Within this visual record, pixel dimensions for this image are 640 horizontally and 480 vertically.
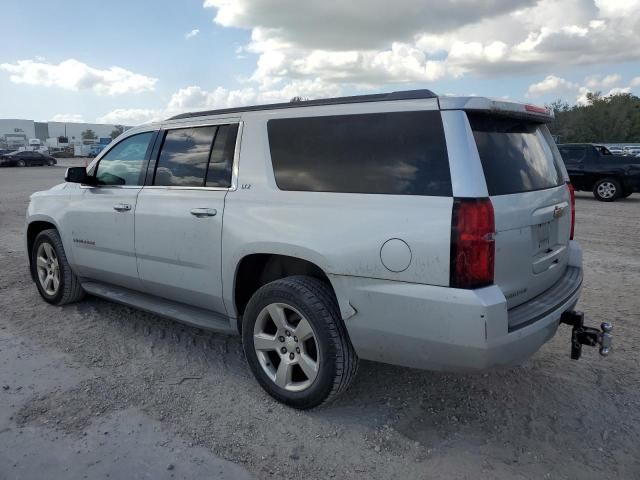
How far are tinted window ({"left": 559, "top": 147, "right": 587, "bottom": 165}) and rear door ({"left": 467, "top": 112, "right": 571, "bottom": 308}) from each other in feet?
42.1

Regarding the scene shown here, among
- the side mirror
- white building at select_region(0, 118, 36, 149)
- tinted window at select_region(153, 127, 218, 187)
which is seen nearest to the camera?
tinted window at select_region(153, 127, 218, 187)

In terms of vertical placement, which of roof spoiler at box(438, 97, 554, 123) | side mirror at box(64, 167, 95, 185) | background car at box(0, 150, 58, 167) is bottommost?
side mirror at box(64, 167, 95, 185)

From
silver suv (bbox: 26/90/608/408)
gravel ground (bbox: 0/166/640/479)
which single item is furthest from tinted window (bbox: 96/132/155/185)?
gravel ground (bbox: 0/166/640/479)

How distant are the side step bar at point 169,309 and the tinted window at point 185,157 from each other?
93 cm

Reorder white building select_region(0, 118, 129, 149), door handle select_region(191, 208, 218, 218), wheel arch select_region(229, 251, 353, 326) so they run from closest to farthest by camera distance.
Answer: wheel arch select_region(229, 251, 353, 326)
door handle select_region(191, 208, 218, 218)
white building select_region(0, 118, 129, 149)

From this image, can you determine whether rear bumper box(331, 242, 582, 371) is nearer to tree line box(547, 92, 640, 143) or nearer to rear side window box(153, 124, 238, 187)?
rear side window box(153, 124, 238, 187)

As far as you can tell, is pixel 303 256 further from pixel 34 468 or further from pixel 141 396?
pixel 34 468

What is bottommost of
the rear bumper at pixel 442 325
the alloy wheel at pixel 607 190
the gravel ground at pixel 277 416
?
the gravel ground at pixel 277 416

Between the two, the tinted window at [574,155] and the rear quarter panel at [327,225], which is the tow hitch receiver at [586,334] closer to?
the rear quarter panel at [327,225]

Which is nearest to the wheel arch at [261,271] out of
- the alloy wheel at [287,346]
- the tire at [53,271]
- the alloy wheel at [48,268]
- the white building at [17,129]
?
the alloy wheel at [287,346]

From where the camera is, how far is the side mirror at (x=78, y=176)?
14.8 ft

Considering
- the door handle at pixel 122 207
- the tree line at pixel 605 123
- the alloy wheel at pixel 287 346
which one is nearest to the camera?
the alloy wheel at pixel 287 346

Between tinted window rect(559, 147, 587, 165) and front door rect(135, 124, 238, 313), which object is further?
tinted window rect(559, 147, 587, 165)

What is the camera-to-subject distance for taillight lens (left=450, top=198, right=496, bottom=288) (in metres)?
2.46
